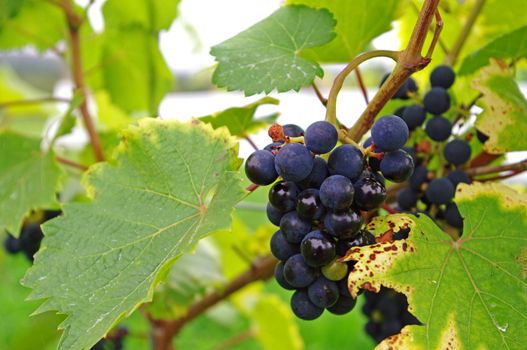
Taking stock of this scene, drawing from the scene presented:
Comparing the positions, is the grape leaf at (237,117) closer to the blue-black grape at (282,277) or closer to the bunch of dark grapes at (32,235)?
the blue-black grape at (282,277)

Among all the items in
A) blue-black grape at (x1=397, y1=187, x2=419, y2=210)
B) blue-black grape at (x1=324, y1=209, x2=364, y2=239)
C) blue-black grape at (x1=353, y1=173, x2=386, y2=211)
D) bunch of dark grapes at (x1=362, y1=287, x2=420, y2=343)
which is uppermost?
blue-black grape at (x1=353, y1=173, x2=386, y2=211)

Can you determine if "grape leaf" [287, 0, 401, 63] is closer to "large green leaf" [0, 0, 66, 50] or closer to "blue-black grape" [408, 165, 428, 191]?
"blue-black grape" [408, 165, 428, 191]

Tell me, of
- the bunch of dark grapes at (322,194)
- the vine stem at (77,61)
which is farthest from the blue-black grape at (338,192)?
the vine stem at (77,61)

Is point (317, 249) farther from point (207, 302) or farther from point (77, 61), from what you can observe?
point (77, 61)

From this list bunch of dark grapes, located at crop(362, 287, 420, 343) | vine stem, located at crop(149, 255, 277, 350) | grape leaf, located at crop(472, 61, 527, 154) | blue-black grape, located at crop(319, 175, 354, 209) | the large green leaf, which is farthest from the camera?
the large green leaf

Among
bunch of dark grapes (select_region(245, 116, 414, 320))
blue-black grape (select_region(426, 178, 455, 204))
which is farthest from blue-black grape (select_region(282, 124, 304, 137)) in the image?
blue-black grape (select_region(426, 178, 455, 204))

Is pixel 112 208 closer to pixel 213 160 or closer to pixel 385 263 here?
pixel 213 160

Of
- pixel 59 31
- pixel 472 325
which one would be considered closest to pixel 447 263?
pixel 472 325
